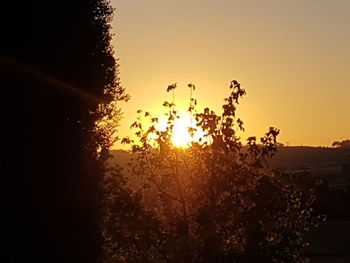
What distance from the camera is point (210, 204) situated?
1201 cm

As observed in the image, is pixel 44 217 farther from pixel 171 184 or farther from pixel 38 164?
pixel 171 184

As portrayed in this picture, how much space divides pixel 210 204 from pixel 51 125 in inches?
229

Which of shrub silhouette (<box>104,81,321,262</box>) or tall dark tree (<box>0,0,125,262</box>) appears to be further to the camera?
tall dark tree (<box>0,0,125,262</box>)

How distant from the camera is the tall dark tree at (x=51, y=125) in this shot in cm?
1569

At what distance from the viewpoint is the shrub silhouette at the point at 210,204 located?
11617 mm

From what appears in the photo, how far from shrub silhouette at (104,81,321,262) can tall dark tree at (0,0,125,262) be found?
3.44 meters

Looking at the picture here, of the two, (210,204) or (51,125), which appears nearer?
(210,204)

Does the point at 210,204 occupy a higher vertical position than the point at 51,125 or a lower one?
lower

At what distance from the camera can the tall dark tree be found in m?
15.7

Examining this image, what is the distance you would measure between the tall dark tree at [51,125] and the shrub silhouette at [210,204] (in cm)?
344

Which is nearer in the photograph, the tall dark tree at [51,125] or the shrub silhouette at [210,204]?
the shrub silhouette at [210,204]

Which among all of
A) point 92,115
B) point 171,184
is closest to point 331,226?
point 92,115

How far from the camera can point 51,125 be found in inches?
653

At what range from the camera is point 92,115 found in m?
17.6
